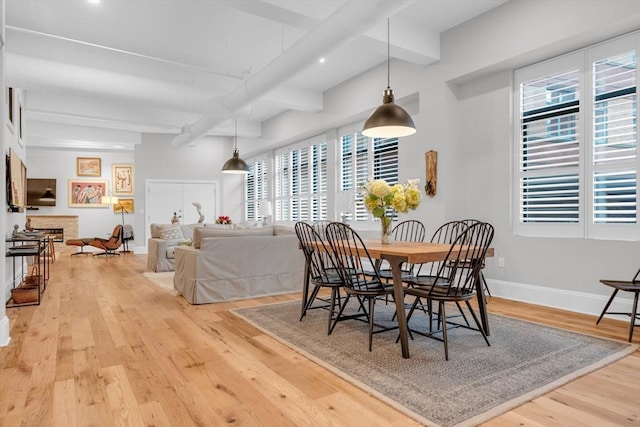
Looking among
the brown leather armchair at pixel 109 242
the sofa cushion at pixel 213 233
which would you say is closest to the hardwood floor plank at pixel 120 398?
the sofa cushion at pixel 213 233

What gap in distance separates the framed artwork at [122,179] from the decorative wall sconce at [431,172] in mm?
10517

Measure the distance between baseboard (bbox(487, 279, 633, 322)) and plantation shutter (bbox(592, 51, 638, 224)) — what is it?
75cm

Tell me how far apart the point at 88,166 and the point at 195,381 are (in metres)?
12.1

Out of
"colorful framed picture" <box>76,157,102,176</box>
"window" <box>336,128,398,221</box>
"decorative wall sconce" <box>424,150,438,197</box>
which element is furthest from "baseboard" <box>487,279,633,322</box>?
"colorful framed picture" <box>76,157,102,176</box>

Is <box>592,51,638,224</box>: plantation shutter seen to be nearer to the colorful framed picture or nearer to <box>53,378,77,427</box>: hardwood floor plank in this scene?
<box>53,378,77,427</box>: hardwood floor plank

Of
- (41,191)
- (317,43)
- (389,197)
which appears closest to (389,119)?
(389,197)

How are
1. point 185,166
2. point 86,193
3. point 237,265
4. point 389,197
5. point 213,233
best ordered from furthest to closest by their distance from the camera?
point 86,193, point 185,166, point 237,265, point 213,233, point 389,197

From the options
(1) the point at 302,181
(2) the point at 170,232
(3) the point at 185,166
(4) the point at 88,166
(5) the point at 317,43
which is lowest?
(2) the point at 170,232

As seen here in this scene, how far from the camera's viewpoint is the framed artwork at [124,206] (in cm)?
1244

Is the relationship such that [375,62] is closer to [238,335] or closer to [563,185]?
[563,185]

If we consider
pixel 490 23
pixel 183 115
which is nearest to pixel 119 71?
pixel 183 115

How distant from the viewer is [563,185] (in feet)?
13.9

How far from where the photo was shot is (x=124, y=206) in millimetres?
12562

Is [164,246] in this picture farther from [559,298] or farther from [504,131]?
[559,298]
